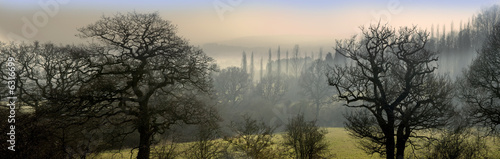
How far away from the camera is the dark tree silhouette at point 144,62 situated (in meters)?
16.6

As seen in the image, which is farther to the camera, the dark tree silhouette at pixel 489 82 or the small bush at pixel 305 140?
the small bush at pixel 305 140

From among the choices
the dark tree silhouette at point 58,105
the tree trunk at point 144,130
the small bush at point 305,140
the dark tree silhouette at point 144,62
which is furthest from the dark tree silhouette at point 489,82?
the dark tree silhouette at point 58,105

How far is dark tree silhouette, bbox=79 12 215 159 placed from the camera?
1659 centimetres

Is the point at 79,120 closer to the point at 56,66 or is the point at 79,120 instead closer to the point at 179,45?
the point at 179,45

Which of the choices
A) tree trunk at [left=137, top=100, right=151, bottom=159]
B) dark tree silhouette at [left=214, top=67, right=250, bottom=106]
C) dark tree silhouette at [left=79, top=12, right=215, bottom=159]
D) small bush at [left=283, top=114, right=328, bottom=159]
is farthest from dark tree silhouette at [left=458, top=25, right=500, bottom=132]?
dark tree silhouette at [left=214, top=67, right=250, bottom=106]

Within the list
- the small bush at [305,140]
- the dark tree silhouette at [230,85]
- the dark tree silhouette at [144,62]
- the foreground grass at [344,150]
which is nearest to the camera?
the dark tree silhouette at [144,62]

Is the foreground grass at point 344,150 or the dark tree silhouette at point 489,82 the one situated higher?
the dark tree silhouette at point 489,82

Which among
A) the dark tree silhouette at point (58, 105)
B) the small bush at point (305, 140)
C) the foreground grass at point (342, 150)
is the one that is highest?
the dark tree silhouette at point (58, 105)

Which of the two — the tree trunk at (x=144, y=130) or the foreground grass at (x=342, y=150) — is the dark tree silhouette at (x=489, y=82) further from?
the tree trunk at (x=144, y=130)

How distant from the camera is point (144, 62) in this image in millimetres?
16859

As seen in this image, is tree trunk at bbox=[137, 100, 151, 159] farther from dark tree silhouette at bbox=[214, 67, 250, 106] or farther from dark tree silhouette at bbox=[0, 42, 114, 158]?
dark tree silhouette at bbox=[214, 67, 250, 106]

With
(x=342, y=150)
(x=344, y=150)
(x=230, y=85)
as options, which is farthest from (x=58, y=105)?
(x=230, y=85)

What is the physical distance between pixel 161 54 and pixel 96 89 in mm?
4108

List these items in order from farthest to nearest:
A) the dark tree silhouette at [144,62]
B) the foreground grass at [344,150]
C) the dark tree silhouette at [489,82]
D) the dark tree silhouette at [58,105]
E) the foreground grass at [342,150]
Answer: the foreground grass at [342,150] < the foreground grass at [344,150] < the dark tree silhouette at [489,82] < the dark tree silhouette at [144,62] < the dark tree silhouette at [58,105]
